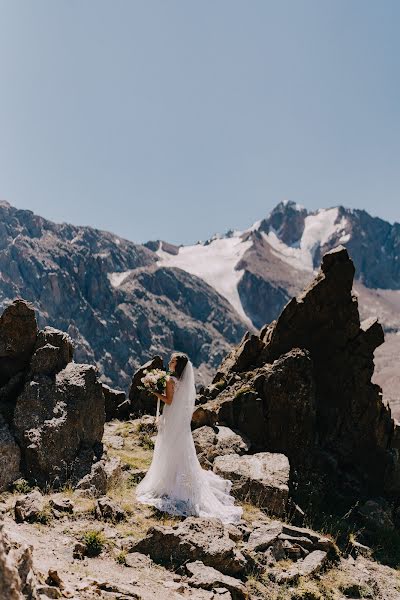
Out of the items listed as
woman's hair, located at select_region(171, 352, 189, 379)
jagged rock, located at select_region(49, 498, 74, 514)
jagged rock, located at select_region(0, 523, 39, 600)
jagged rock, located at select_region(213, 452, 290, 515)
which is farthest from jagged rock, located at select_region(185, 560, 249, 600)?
woman's hair, located at select_region(171, 352, 189, 379)

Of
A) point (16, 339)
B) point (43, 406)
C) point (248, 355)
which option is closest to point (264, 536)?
point (43, 406)

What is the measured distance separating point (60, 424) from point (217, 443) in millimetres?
5978

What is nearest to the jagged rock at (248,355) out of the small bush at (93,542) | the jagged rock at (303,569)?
the jagged rock at (303,569)

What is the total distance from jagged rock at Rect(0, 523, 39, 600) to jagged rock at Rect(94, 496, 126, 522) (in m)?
4.91

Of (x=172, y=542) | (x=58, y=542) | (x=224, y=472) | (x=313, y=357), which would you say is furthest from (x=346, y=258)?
(x=58, y=542)

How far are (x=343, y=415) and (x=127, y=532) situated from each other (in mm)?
11445

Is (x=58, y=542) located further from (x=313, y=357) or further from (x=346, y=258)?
(x=346, y=258)

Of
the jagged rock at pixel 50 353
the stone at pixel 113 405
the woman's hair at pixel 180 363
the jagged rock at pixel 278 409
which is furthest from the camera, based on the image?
the stone at pixel 113 405

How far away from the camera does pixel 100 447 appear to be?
1390 centimetres

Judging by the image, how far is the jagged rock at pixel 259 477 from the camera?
1345 cm

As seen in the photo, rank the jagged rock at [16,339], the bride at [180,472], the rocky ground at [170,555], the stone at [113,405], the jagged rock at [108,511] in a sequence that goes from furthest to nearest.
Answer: the stone at [113,405] < the jagged rock at [16,339] < the bride at [180,472] < the jagged rock at [108,511] < the rocky ground at [170,555]

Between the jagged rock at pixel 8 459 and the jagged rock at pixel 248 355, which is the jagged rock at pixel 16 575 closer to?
the jagged rock at pixel 8 459

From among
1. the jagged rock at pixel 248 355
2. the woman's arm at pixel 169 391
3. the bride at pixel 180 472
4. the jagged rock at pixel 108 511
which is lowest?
the jagged rock at pixel 108 511

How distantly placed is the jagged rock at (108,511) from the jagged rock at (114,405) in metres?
12.6
